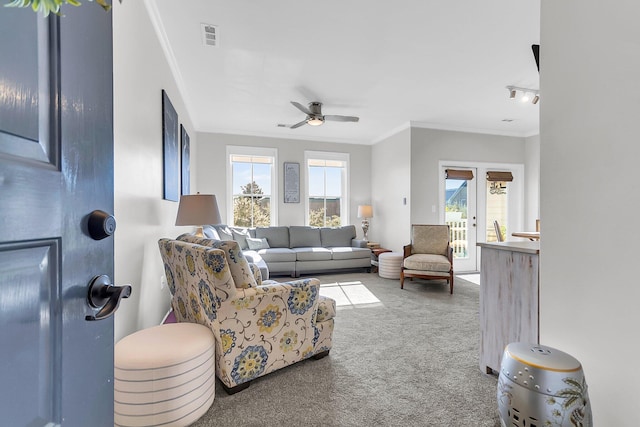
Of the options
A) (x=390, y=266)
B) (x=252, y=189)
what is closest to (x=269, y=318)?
(x=390, y=266)

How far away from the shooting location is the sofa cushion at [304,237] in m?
5.84

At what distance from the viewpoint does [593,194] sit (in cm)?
135

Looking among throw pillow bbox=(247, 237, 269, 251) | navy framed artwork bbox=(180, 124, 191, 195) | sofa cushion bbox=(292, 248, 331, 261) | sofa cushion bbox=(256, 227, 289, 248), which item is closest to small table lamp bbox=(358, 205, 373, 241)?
sofa cushion bbox=(292, 248, 331, 261)

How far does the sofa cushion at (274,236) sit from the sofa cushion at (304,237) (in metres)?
0.11

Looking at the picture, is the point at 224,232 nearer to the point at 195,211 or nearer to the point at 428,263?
the point at 195,211

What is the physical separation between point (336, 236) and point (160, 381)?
15.4 ft

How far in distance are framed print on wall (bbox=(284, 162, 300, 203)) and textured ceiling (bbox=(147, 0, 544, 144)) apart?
1255 millimetres

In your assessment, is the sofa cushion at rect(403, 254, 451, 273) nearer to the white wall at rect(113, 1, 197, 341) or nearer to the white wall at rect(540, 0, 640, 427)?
the white wall at rect(540, 0, 640, 427)

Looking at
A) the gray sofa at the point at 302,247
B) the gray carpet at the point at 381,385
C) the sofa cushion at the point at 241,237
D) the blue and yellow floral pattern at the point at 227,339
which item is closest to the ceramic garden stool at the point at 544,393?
the gray carpet at the point at 381,385

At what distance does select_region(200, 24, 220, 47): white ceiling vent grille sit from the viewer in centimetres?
261

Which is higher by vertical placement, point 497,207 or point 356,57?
point 356,57

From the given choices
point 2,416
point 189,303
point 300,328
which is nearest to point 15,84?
point 2,416

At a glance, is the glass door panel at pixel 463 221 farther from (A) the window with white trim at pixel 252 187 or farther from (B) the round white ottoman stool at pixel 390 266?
(A) the window with white trim at pixel 252 187

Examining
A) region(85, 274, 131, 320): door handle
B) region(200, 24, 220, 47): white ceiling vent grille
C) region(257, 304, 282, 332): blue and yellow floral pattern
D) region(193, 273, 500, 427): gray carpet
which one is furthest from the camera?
region(200, 24, 220, 47): white ceiling vent grille
